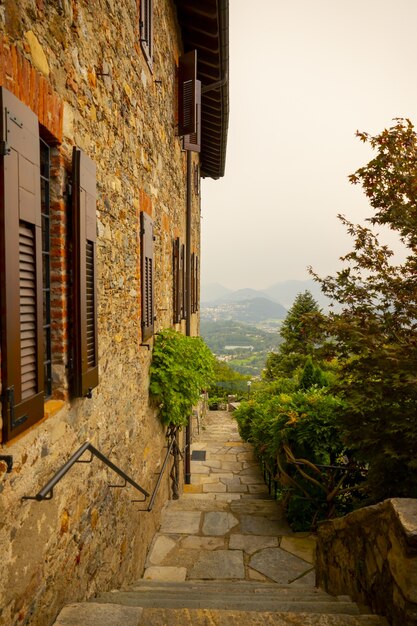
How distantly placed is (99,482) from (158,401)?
2106 millimetres

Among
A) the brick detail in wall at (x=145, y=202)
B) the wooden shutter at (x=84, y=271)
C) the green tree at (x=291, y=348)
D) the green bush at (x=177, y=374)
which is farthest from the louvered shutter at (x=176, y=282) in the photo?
the green tree at (x=291, y=348)

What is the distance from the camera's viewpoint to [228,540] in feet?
16.9

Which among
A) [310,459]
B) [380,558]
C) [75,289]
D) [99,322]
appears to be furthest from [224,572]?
[75,289]

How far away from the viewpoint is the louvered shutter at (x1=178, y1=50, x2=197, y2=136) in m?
6.29

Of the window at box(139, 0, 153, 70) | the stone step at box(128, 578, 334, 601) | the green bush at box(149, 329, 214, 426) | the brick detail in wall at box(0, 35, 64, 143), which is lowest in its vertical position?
the stone step at box(128, 578, 334, 601)

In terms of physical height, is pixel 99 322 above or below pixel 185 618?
above

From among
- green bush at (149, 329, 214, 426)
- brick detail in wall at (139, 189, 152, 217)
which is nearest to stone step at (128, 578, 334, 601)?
green bush at (149, 329, 214, 426)

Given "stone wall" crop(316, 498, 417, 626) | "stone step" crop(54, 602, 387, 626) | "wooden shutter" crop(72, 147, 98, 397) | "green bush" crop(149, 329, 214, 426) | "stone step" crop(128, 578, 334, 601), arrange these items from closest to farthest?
1. "stone wall" crop(316, 498, 417, 626)
2. "stone step" crop(54, 602, 387, 626)
3. "wooden shutter" crop(72, 147, 98, 397)
4. "stone step" crop(128, 578, 334, 601)
5. "green bush" crop(149, 329, 214, 426)

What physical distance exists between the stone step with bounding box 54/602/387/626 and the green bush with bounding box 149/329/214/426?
2.53 m

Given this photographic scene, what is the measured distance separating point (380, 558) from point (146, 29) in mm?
5208

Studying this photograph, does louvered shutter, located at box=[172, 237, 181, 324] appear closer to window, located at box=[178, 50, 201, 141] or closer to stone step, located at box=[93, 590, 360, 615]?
window, located at box=[178, 50, 201, 141]

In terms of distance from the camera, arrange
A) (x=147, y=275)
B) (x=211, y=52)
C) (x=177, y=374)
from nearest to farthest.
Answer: (x=147, y=275), (x=177, y=374), (x=211, y=52)

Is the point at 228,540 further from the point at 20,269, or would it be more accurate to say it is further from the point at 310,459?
the point at 20,269

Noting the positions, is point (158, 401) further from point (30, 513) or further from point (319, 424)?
point (30, 513)
